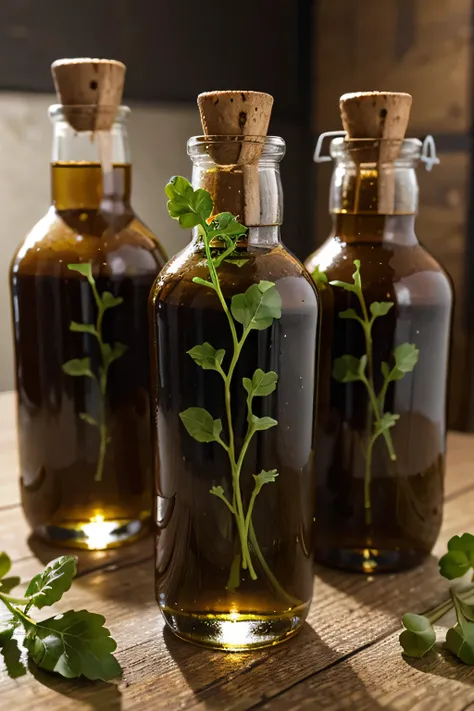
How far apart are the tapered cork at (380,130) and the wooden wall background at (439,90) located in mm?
938

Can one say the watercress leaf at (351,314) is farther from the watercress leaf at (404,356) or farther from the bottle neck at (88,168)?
the bottle neck at (88,168)

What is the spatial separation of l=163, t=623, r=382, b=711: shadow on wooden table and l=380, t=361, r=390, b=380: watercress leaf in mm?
209

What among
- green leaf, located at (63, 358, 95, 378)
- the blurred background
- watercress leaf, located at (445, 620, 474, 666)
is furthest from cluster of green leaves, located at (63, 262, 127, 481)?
the blurred background

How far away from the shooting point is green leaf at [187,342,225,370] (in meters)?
0.57

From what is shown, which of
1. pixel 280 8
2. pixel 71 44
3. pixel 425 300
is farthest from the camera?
pixel 280 8

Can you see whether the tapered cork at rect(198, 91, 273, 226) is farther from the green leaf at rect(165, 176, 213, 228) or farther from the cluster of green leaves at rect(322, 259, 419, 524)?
the cluster of green leaves at rect(322, 259, 419, 524)

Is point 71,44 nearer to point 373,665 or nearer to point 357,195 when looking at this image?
point 357,195

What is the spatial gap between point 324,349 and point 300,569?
185 mm

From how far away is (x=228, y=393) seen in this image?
0.57 meters

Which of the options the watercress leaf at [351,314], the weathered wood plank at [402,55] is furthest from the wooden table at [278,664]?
the weathered wood plank at [402,55]

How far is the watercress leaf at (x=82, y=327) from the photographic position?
29.2 inches

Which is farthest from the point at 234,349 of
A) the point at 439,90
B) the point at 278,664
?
the point at 439,90

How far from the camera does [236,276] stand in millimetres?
582

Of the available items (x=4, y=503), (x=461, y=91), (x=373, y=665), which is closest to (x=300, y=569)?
(x=373, y=665)
